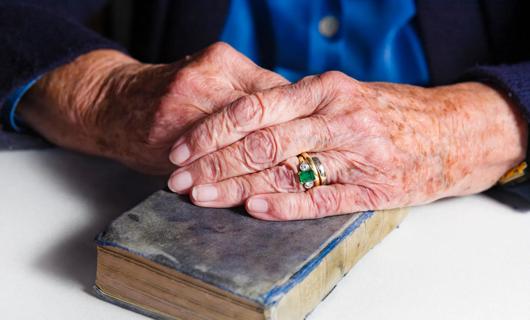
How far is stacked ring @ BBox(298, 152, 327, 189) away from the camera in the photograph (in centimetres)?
78

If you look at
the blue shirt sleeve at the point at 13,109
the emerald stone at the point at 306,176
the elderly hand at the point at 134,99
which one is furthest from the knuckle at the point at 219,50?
the blue shirt sleeve at the point at 13,109

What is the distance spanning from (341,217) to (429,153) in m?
0.17

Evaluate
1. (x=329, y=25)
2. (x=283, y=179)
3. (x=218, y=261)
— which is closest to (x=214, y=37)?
(x=329, y=25)

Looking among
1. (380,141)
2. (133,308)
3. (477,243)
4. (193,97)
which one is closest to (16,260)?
(133,308)

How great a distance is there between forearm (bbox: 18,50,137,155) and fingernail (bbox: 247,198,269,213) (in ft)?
1.10

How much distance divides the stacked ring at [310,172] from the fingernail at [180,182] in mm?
141

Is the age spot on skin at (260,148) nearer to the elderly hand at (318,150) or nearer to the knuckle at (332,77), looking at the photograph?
the elderly hand at (318,150)

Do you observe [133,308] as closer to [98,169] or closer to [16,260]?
[16,260]

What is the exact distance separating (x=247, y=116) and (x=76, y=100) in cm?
38

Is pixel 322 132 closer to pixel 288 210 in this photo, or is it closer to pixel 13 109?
pixel 288 210

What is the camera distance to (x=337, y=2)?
3.69ft

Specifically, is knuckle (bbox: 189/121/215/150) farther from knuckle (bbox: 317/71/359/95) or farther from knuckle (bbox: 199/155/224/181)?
knuckle (bbox: 317/71/359/95)

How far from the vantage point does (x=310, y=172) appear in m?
0.79

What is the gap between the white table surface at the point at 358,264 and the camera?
2.31 ft
